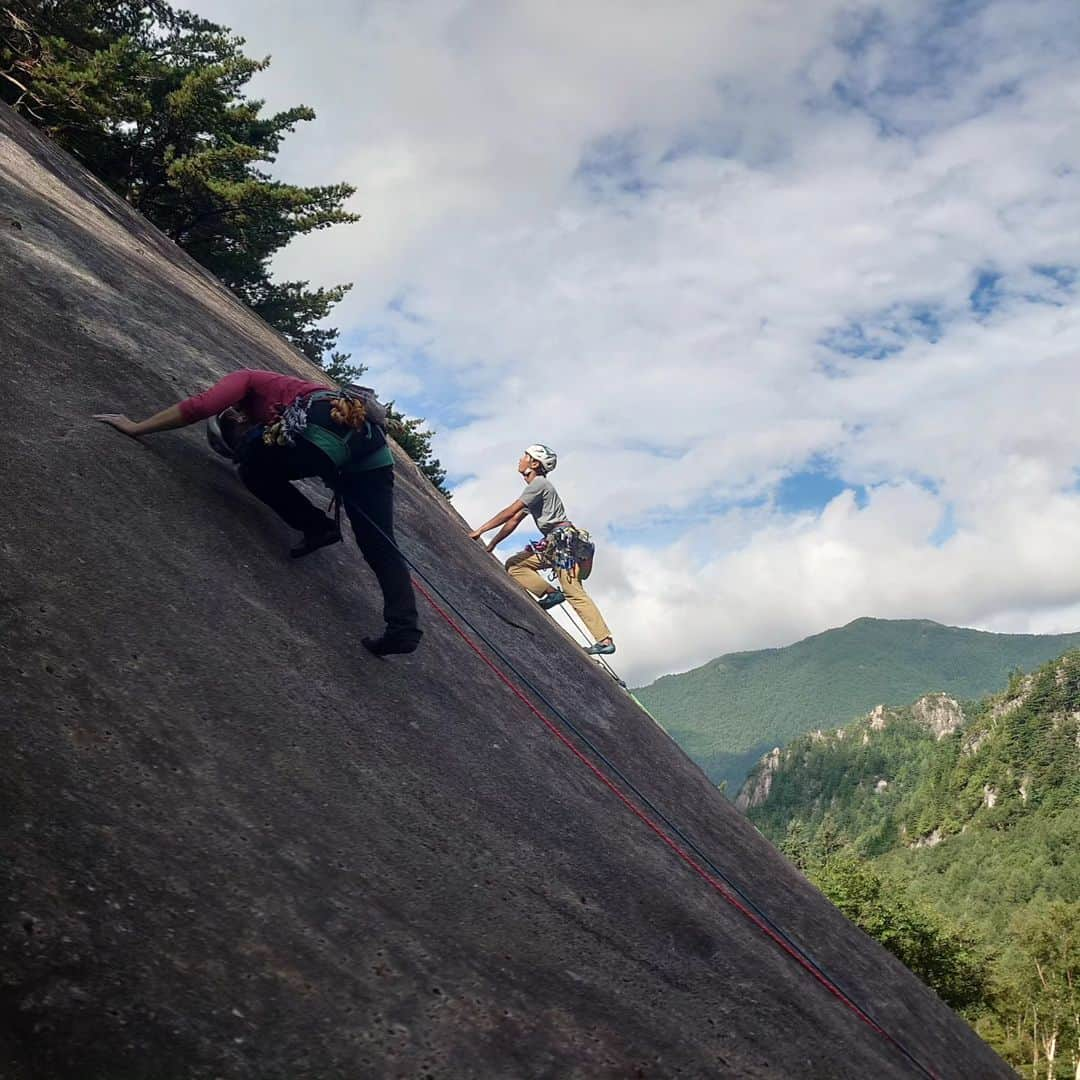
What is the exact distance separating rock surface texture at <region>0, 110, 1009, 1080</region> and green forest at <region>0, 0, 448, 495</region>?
41.7ft

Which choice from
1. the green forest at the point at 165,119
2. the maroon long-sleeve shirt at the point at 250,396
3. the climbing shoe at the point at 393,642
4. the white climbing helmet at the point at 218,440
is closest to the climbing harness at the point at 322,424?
the maroon long-sleeve shirt at the point at 250,396

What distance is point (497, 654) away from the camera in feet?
26.3

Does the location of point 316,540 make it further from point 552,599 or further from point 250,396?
point 552,599

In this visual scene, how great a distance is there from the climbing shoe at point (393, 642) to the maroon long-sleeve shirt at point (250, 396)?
5.19 ft

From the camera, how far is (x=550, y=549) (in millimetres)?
12086

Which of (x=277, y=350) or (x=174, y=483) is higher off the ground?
(x=277, y=350)

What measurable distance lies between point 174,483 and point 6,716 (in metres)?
2.64

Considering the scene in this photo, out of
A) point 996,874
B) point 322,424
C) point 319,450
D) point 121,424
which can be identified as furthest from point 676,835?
point 996,874

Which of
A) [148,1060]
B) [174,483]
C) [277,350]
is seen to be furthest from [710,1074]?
[277,350]

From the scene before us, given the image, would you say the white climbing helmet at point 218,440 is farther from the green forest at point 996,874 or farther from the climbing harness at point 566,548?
the green forest at point 996,874

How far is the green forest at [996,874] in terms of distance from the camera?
47156 millimetres

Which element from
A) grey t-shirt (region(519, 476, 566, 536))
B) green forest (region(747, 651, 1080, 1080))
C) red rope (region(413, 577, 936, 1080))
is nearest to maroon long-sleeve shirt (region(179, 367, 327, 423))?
red rope (region(413, 577, 936, 1080))

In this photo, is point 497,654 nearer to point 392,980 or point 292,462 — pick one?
point 292,462

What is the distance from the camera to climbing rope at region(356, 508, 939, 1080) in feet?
18.5
